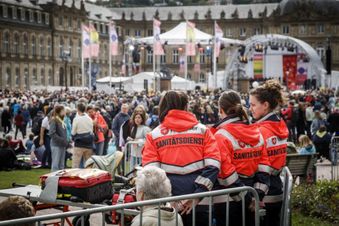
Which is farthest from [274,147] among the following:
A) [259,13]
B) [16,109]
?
[259,13]

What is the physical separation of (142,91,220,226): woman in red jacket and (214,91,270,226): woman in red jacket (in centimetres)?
20

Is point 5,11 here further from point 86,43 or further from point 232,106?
point 232,106

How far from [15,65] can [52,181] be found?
7722cm

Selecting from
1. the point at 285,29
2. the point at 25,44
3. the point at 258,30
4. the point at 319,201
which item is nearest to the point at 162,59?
the point at 258,30

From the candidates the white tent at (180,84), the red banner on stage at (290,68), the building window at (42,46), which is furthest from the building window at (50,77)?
the red banner on stage at (290,68)

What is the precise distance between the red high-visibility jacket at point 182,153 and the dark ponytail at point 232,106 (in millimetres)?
387

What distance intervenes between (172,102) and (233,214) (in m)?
1.14

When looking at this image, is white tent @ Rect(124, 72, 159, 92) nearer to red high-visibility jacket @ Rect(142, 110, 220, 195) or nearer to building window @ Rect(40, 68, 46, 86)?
building window @ Rect(40, 68, 46, 86)

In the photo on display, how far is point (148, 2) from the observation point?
481 ft

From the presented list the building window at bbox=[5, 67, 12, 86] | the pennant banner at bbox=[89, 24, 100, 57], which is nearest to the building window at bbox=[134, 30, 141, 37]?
the building window at bbox=[5, 67, 12, 86]

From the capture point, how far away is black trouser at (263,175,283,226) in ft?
22.7

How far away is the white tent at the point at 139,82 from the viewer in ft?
192

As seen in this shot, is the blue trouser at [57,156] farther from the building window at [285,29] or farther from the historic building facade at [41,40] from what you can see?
the building window at [285,29]

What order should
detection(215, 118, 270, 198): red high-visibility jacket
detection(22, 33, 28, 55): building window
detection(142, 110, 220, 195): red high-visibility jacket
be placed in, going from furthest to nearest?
detection(22, 33, 28, 55): building window → detection(215, 118, 270, 198): red high-visibility jacket → detection(142, 110, 220, 195): red high-visibility jacket
